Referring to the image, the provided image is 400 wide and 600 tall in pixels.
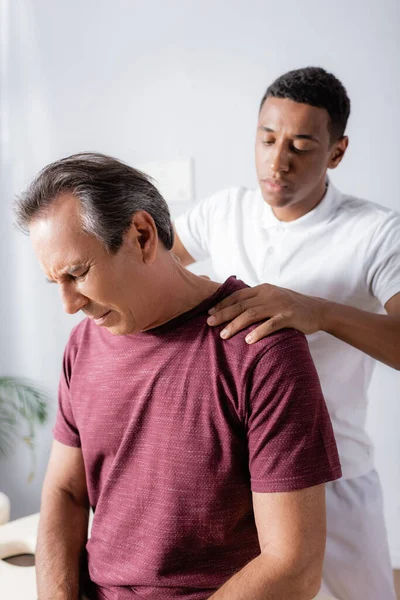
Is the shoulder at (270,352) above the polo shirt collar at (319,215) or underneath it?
underneath

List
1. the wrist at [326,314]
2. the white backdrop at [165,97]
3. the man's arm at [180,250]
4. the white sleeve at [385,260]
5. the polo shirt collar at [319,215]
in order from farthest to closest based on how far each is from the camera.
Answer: the white backdrop at [165,97] → the man's arm at [180,250] → the polo shirt collar at [319,215] → the white sleeve at [385,260] → the wrist at [326,314]

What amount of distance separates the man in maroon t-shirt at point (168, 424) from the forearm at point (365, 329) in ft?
0.82

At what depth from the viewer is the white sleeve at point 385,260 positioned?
171cm

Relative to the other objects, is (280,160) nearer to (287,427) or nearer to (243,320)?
(243,320)

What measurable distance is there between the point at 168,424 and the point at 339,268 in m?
0.67

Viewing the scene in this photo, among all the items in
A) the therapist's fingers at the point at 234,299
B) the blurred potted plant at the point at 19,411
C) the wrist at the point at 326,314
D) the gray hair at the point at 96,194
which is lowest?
the blurred potted plant at the point at 19,411

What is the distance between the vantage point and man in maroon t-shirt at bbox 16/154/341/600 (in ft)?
4.05

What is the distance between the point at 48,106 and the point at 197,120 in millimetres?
767

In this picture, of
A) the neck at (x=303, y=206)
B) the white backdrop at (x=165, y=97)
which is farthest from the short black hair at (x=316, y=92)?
the white backdrop at (x=165, y=97)

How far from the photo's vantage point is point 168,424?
136 centimetres

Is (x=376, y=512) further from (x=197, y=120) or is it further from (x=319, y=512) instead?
(x=197, y=120)

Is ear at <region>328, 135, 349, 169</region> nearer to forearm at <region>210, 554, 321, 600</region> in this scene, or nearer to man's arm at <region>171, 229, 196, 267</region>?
man's arm at <region>171, 229, 196, 267</region>

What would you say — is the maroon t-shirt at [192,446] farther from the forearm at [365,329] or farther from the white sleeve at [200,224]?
the white sleeve at [200,224]

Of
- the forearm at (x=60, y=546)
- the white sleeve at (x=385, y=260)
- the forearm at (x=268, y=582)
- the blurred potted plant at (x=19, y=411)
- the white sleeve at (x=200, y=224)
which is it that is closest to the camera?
the forearm at (x=268, y=582)
